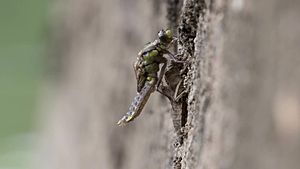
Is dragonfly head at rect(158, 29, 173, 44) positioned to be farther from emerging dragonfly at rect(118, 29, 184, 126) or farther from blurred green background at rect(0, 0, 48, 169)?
blurred green background at rect(0, 0, 48, 169)

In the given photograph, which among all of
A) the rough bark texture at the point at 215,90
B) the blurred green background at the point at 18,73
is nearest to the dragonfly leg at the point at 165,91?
the rough bark texture at the point at 215,90

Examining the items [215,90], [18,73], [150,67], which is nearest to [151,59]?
[150,67]

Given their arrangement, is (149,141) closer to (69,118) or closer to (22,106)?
(69,118)

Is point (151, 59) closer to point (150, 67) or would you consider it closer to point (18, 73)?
point (150, 67)

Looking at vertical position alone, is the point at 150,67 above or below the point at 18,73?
below

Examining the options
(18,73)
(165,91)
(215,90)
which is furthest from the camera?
(18,73)

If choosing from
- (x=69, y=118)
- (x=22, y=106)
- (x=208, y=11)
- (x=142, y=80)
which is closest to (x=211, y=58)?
(x=208, y=11)
